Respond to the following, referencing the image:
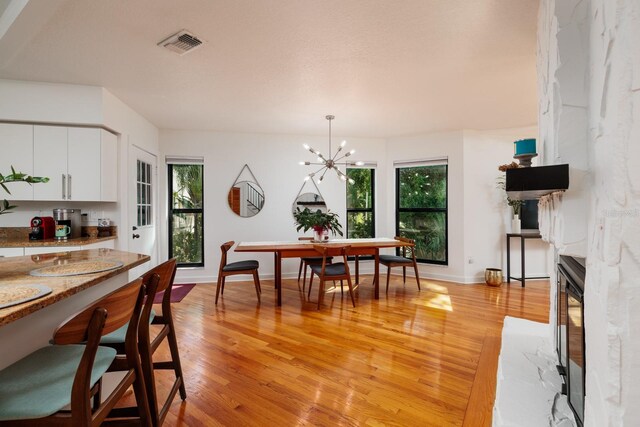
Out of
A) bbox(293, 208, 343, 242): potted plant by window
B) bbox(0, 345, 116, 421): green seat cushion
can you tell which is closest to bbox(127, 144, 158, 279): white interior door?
bbox(293, 208, 343, 242): potted plant by window

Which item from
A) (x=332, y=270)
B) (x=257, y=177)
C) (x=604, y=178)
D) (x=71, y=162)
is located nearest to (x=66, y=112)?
(x=71, y=162)

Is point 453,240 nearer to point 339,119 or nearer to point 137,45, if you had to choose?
point 339,119

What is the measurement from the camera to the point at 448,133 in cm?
496

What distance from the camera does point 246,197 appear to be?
16.7 ft

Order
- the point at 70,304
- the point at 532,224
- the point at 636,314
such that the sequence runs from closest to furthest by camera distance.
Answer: the point at 636,314, the point at 70,304, the point at 532,224

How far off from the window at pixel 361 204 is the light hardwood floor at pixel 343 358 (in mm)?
1640

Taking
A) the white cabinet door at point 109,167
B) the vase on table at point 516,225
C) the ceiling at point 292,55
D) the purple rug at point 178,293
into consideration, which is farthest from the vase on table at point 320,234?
the vase on table at point 516,225

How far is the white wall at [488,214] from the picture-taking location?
4.88 meters

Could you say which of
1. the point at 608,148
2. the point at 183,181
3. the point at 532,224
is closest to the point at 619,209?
the point at 608,148

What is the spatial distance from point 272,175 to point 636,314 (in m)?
4.82

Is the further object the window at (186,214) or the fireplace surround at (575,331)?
the window at (186,214)

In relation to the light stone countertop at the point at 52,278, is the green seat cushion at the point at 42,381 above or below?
below

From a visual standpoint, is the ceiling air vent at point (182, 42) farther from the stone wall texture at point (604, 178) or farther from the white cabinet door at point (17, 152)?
the stone wall texture at point (604, 178)

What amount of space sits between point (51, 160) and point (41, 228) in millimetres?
696
